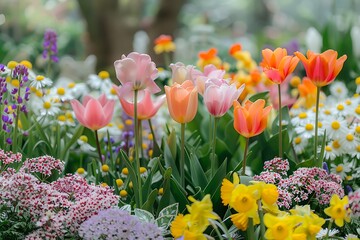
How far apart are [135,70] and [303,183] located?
1.91 feet

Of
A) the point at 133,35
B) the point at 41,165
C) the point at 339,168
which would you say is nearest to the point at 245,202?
the point at 41,165

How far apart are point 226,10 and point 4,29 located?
Answer: 41.6ft

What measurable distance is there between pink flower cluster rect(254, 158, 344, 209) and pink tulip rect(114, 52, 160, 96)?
42cm

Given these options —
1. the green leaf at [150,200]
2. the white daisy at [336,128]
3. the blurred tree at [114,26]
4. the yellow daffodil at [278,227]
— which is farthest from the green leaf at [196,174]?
the blurred tree at [114,26]

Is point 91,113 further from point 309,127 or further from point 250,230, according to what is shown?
point 309,127

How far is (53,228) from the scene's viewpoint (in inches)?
65.9

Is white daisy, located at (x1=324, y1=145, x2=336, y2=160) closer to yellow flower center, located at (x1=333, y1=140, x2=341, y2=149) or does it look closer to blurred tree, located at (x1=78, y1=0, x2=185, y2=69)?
yellow flower center, located at (x1=333, y1=140, x2=341, y2=149)

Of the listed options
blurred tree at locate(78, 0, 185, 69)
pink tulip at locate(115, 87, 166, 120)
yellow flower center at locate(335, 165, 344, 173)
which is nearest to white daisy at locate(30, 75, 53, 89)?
pink tulip at locate(115, 87, 166, 120)

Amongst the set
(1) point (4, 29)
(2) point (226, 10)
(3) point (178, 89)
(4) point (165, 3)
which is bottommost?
(2) point (226, 10)

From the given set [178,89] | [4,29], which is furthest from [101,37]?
[178,89]

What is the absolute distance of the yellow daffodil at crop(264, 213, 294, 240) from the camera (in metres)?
1.58

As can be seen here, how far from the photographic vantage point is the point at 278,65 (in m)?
2.01

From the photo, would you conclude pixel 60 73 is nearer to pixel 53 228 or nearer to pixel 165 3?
pixel 165 3

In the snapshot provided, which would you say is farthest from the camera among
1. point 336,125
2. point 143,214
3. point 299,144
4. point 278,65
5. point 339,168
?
point 299,144
